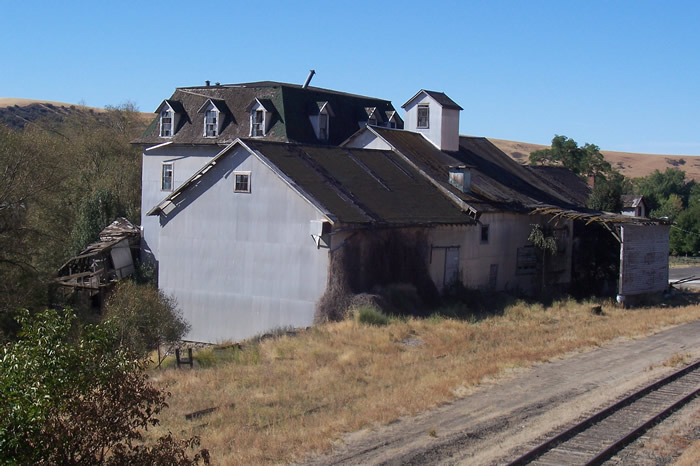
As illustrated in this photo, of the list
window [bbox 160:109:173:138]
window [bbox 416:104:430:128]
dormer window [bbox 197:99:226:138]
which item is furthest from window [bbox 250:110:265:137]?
window [bbox 416:104:430:128]

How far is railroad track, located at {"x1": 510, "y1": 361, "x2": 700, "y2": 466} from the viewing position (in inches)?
456

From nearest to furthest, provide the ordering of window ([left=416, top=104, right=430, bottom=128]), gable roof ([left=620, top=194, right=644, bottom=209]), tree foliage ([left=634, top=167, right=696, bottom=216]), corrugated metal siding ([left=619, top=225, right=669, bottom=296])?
corrugated metal siding ([left=619, top=225, right=669, bottom=296])
window ([left=416, top=104, right=430, bottom=128])
gable roof ([left=620, top=194, right=644, bottom=209])
tree foliage ([left=634, top=167, right=696, bottom=216])

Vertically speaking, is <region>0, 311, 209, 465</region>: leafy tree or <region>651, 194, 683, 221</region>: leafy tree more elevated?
<region>651, 194, 683, 221</region>: leafy tree

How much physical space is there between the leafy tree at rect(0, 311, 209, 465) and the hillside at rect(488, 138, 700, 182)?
139 meters

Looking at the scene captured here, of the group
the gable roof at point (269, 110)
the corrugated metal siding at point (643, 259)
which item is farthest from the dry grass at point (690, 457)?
the gable roof at point (269, 110)

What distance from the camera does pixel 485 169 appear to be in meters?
39.3

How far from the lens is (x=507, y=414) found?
1403cm

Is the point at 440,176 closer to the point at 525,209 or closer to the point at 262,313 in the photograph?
the point at 525,209

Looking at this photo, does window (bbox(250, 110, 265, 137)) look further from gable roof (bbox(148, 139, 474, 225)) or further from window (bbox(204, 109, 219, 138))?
gable roof (bbox(148, 139, 474, 225))

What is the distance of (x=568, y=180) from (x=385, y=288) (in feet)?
76.5

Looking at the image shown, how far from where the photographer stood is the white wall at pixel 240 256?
26969 mm

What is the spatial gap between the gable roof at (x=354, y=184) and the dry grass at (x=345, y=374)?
14.8ft

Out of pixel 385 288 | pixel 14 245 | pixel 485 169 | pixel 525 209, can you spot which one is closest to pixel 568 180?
pixel 485 169

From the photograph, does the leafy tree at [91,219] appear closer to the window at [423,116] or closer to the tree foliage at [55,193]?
the tree foliage at [55,193]
